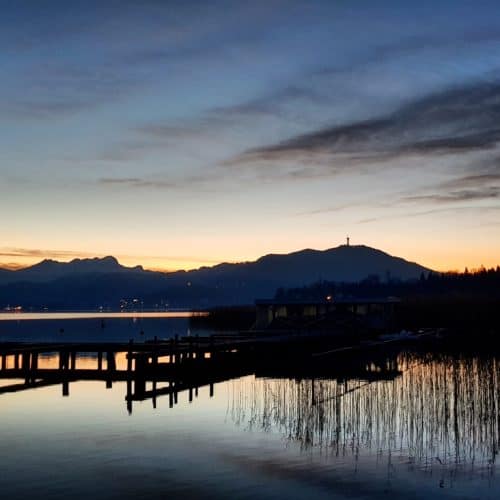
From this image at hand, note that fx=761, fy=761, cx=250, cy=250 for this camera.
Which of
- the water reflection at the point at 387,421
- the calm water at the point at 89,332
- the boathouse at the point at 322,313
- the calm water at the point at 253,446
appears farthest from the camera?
the calm water at the point at 89,332

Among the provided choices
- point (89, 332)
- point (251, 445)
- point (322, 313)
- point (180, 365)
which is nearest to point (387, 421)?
point (251, 445)

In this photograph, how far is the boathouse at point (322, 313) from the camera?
66688 mm

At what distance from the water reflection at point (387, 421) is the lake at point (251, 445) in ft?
0.14

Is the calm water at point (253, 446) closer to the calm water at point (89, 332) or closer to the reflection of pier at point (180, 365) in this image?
the reflection of pier at point (180, 365)

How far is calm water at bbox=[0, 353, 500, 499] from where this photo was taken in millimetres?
15914

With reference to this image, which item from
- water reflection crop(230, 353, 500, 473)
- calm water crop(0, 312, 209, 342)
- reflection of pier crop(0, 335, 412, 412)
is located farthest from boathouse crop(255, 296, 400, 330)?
water reflection crop(230, 353, 500, 473)

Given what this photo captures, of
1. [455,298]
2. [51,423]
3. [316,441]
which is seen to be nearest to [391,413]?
[316,441]

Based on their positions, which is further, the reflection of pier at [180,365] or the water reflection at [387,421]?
the reflection of pier at [180,365]

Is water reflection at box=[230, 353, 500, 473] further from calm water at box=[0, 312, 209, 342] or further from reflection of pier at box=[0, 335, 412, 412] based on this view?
calm water at box=[0, 312, 209, 342]

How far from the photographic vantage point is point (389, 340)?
57906 mm

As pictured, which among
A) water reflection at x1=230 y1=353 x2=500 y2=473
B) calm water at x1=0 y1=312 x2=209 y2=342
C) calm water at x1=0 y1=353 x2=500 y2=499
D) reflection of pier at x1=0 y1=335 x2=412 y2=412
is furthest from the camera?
calm water at x1=0 y1=312 x2=209 y2=342

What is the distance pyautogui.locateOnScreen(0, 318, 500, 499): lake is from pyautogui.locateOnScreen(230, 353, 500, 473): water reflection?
4 cm

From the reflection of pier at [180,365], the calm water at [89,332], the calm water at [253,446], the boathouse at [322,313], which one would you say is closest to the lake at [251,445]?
the calm water at [253,446]

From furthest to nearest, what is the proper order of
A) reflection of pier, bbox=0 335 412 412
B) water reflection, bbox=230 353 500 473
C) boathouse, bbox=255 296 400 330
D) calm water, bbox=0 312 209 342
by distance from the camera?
calm water, bbox=0 312 209 342, boathouse, bbox=255 296 400 330, reflection of pier, bbox=0 335 412 412, water reflection, bbox=230 353 500 473
